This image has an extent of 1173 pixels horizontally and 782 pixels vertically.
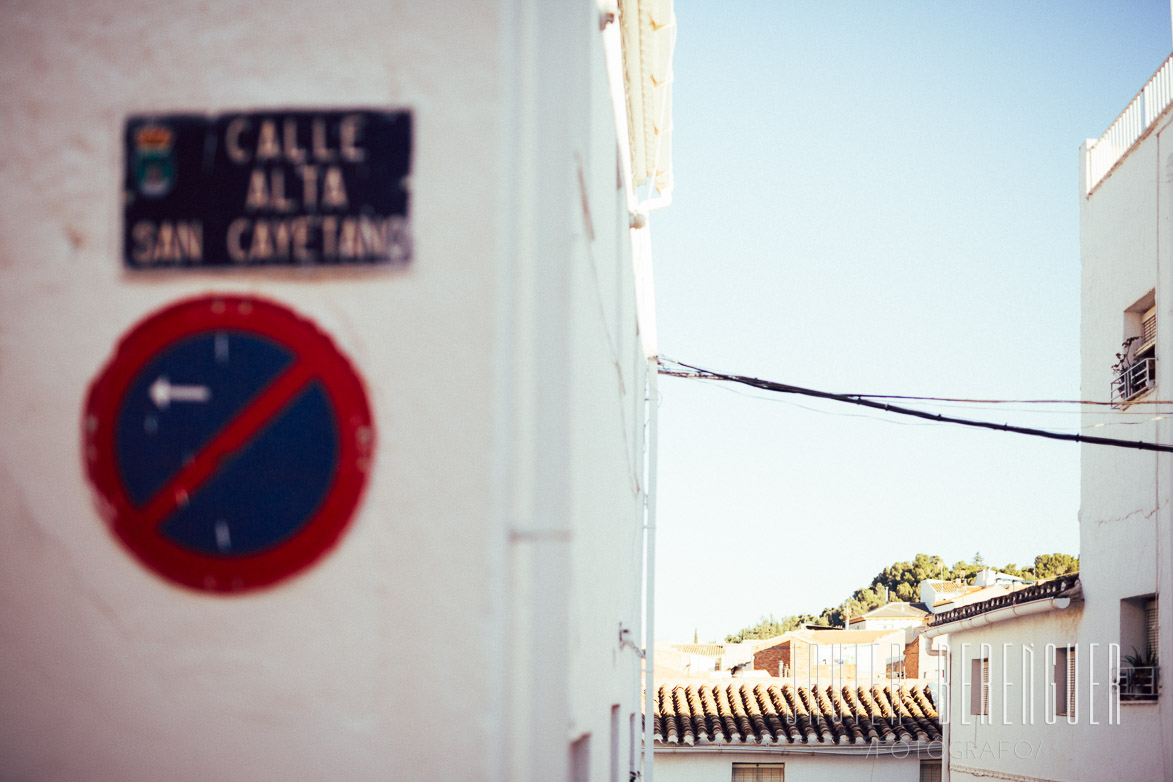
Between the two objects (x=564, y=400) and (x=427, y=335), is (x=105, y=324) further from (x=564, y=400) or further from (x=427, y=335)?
(x=564, y=400)

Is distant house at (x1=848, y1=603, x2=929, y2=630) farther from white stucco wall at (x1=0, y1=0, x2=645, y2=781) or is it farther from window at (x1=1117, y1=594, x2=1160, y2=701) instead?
white stucco wall at (x1=0, y1=0, x2=645, y2=781)

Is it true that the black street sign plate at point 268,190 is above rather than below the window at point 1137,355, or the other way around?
below

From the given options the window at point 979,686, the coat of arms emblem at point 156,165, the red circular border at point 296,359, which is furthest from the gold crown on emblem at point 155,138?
the window at point 979,686

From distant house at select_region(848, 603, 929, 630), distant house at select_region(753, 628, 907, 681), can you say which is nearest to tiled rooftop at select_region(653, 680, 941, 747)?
distant house at select_region(753, 628, 907, 681)

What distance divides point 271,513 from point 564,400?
0.87 m

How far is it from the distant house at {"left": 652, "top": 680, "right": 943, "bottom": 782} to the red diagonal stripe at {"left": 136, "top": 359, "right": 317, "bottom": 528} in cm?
1854

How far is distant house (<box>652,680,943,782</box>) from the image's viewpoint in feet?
69.9

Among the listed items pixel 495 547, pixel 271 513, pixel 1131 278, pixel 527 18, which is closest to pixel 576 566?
pixel 495 547

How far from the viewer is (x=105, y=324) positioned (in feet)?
11.3

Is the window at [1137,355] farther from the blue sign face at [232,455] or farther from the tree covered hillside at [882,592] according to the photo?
the tree covered hillside at [882,592]

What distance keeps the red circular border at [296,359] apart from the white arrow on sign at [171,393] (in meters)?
0.08

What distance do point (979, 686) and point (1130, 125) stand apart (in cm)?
959

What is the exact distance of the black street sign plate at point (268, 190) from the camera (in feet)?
11.2

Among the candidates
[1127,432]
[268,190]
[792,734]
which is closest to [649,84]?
[268,190]
